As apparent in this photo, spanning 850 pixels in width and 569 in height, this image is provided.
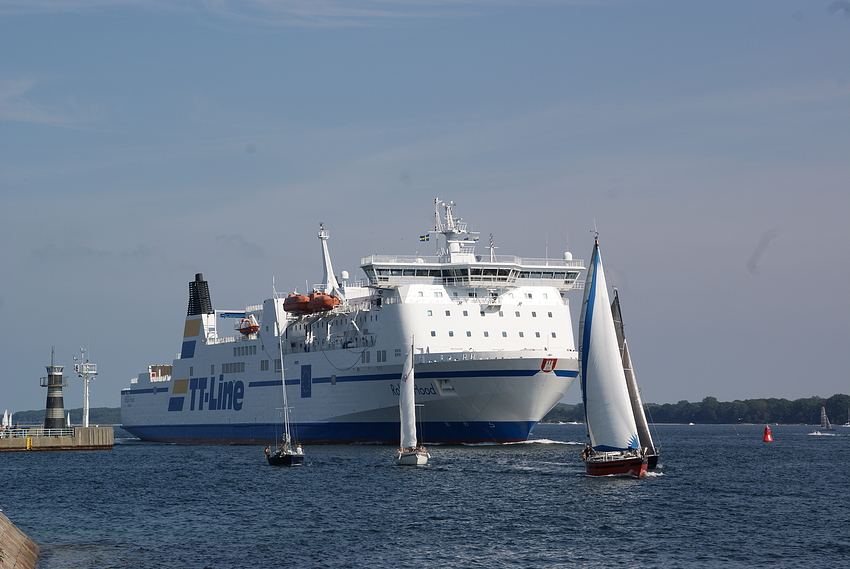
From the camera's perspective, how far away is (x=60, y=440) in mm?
70688

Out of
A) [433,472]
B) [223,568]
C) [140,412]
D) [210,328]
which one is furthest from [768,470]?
[140,412]

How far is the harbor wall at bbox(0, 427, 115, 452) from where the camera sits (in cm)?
7012

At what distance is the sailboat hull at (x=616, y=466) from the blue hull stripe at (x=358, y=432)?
1481cm

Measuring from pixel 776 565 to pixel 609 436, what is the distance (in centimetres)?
1401

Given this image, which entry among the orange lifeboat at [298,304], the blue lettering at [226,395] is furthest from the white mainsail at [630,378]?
the blue lettering at [226,395]

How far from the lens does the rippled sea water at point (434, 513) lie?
91.6 feet

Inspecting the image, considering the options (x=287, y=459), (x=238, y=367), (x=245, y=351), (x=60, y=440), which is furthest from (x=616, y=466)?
(x=60, y=440)

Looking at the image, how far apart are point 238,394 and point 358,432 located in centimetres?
1553

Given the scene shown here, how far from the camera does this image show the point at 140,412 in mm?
88688

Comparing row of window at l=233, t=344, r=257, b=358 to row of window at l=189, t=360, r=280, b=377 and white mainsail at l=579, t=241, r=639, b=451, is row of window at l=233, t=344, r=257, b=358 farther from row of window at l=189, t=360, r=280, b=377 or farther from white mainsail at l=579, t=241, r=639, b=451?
white mainsail at l=579, t=241, r=639, b=451

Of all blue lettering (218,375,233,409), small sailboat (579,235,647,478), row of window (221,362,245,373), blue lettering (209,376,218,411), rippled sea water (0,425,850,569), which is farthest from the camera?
blue lettering (209,376,218,411)

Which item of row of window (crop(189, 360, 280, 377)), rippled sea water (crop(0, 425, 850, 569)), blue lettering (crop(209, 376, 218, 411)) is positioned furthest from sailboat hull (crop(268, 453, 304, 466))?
blue lettering (crop(209, 376, 218, 411))

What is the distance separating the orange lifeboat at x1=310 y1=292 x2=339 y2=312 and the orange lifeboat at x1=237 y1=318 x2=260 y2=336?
9.00 metres

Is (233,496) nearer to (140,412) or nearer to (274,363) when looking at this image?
(274,363)
